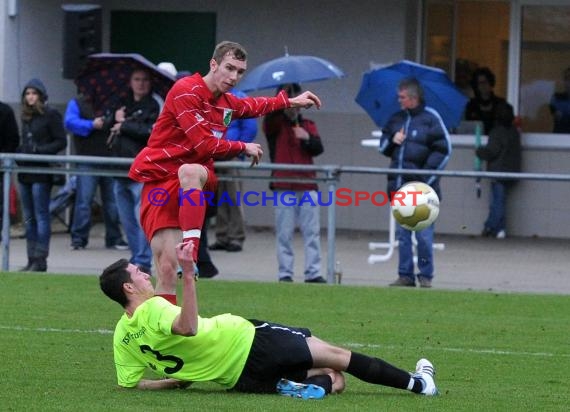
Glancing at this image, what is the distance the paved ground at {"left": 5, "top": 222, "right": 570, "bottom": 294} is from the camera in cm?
1541

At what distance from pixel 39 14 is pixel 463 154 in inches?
A: 251

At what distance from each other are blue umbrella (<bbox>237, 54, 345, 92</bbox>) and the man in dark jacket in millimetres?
1040

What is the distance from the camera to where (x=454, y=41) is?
20.8 metres

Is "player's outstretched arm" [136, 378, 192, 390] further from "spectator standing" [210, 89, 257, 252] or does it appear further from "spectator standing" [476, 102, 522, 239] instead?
"spectator standing" [476, 102, 522, 239]

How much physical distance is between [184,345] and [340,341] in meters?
2.83

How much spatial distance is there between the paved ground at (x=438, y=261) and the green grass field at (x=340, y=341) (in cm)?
133

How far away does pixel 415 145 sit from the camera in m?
14.6

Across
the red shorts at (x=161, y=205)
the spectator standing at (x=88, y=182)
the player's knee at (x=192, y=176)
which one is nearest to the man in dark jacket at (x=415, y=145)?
the spectator standing at (x=88, y=182)

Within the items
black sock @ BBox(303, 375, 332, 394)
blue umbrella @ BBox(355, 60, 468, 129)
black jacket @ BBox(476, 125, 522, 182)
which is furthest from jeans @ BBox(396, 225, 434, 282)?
black sock @ BBox(303, 375, 332, 394)

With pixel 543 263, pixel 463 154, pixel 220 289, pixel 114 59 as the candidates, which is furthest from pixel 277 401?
pixel 463 154

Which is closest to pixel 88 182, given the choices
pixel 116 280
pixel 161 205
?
pixel 161 205

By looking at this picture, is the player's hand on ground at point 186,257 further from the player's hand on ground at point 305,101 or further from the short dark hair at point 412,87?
the short dark hair at point 412,87

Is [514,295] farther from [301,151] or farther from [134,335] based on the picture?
[134,335]

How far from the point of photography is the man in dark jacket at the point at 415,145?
572 inches
